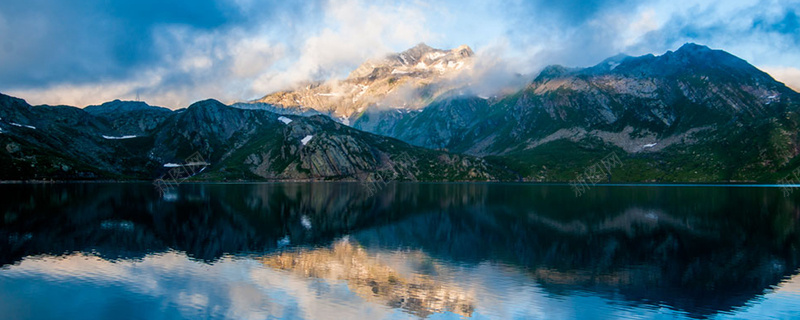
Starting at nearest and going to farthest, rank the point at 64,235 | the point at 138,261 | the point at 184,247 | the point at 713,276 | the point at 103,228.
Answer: the point at 713,276, the point at 138,261, the point at 184,247, the point at 64,235, the point at 103,228

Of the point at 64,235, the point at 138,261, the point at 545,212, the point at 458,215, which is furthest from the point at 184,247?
the point at 545,212

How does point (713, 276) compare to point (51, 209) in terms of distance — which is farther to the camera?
point (51, 209)

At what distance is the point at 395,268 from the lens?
5138 cm

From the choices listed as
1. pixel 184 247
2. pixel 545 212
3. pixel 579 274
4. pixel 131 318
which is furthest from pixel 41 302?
pixel 545 212

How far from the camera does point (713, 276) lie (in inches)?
1870

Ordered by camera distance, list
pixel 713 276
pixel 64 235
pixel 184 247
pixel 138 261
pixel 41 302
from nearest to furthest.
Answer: pixel 41 302 < pixel 713 276 < pixel 138 261 < pixel 184 247 < pixel 64 235

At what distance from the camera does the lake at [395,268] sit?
121 ft

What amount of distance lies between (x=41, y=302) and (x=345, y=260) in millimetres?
29178

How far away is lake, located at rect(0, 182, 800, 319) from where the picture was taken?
121ft

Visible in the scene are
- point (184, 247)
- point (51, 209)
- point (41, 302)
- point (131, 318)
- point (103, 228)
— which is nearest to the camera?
point (131, 318)

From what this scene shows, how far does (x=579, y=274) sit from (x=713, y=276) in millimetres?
13876

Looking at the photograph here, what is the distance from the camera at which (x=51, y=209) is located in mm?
101562

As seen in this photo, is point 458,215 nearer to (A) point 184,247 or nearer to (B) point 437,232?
(B) point 437,232

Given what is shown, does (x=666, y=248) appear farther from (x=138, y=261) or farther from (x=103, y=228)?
(x=103, y=228)
